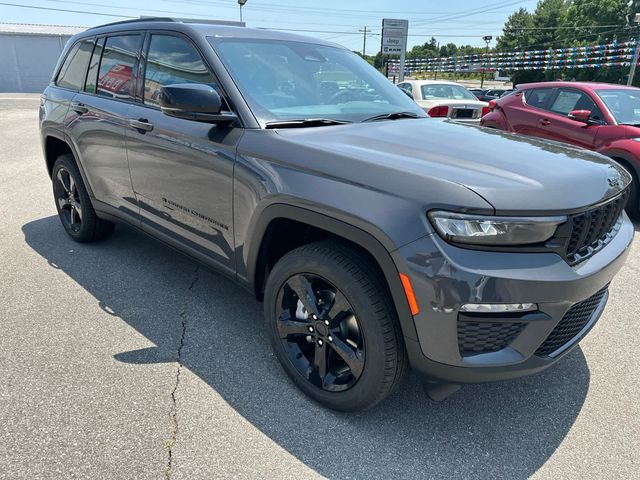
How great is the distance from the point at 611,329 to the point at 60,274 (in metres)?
4.11

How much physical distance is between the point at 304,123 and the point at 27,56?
42222 millimetres

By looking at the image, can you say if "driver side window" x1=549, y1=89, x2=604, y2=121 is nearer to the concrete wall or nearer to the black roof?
the black roof

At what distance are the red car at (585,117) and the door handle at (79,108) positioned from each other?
5.87 meters

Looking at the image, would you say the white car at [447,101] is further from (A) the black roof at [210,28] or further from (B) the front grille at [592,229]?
(B) the front grille at [592,229]

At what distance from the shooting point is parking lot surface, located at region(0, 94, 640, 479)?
2.10m

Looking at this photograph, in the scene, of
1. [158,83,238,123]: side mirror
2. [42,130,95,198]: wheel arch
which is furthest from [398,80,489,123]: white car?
[158,83,238,123]: side mirror

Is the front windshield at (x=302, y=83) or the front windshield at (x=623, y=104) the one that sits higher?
the front windshield at (x=302, y=83)

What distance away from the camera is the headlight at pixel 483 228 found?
181 cm

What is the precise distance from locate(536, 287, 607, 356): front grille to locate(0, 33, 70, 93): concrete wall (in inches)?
1636

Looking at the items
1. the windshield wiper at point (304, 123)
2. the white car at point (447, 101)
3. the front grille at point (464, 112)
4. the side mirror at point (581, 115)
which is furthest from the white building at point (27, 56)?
the windshield wiper at point (304, 123)

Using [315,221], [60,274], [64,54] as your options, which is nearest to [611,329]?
[315,221]

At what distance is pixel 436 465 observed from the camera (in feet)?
6.95

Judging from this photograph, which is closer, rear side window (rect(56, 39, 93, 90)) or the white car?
rear side window (rect(56, 39, 93, 90))

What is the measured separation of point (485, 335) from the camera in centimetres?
190
